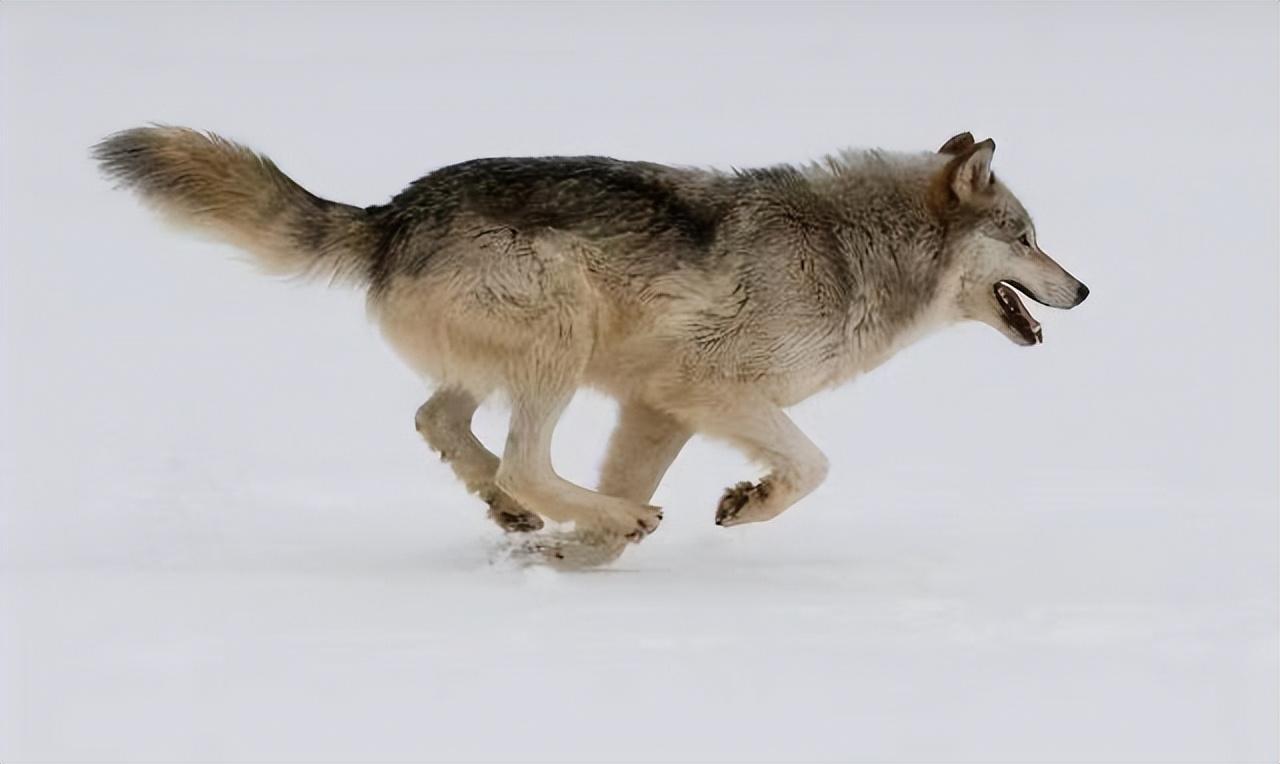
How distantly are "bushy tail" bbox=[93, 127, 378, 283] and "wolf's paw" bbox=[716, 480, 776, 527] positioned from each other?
1.80m

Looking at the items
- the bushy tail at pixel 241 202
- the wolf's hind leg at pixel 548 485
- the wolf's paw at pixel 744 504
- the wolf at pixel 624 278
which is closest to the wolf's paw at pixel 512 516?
the wolf at pixel 624 278

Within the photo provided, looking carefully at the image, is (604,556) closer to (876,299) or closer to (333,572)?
(333,572)

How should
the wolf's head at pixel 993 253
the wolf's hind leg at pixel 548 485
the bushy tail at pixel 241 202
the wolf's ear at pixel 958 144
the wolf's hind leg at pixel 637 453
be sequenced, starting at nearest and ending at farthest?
the bushy tail at pixel 241 202 → the wolf's hind leg at pixel 548 485 → the wolf's hind leg at pixel 637 453 → the wolf's head at pixel 993 253 → the wolf's ear at pixel 958 144

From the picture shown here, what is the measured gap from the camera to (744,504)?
7688mm

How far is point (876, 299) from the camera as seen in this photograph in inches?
320

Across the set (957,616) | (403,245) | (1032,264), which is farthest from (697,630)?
(1032,264)

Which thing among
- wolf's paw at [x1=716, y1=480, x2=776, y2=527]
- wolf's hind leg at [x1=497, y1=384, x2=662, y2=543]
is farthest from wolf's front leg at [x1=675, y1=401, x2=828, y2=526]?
wolf's hind leg at [x1=497, y1=384, x2=662, y2=543]

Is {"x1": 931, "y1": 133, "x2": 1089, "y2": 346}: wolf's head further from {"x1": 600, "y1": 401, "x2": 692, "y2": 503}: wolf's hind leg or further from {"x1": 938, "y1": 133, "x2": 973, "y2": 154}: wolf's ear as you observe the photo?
{"x1": 600, "y1": 401, "x2": 692, "y2": 503}: wolf's hind leg

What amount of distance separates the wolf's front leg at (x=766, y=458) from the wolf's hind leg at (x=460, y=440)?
0.99m

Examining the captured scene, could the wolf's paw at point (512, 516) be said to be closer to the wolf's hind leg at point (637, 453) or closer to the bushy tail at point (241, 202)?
the wolf's hind leg at point (637, 453)

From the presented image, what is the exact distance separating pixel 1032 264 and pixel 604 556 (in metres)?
2.40

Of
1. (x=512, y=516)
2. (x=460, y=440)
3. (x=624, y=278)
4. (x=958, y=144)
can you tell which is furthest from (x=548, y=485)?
(x=958, y=144)

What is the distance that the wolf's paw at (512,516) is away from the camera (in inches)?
321

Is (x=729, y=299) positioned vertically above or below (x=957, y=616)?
above
